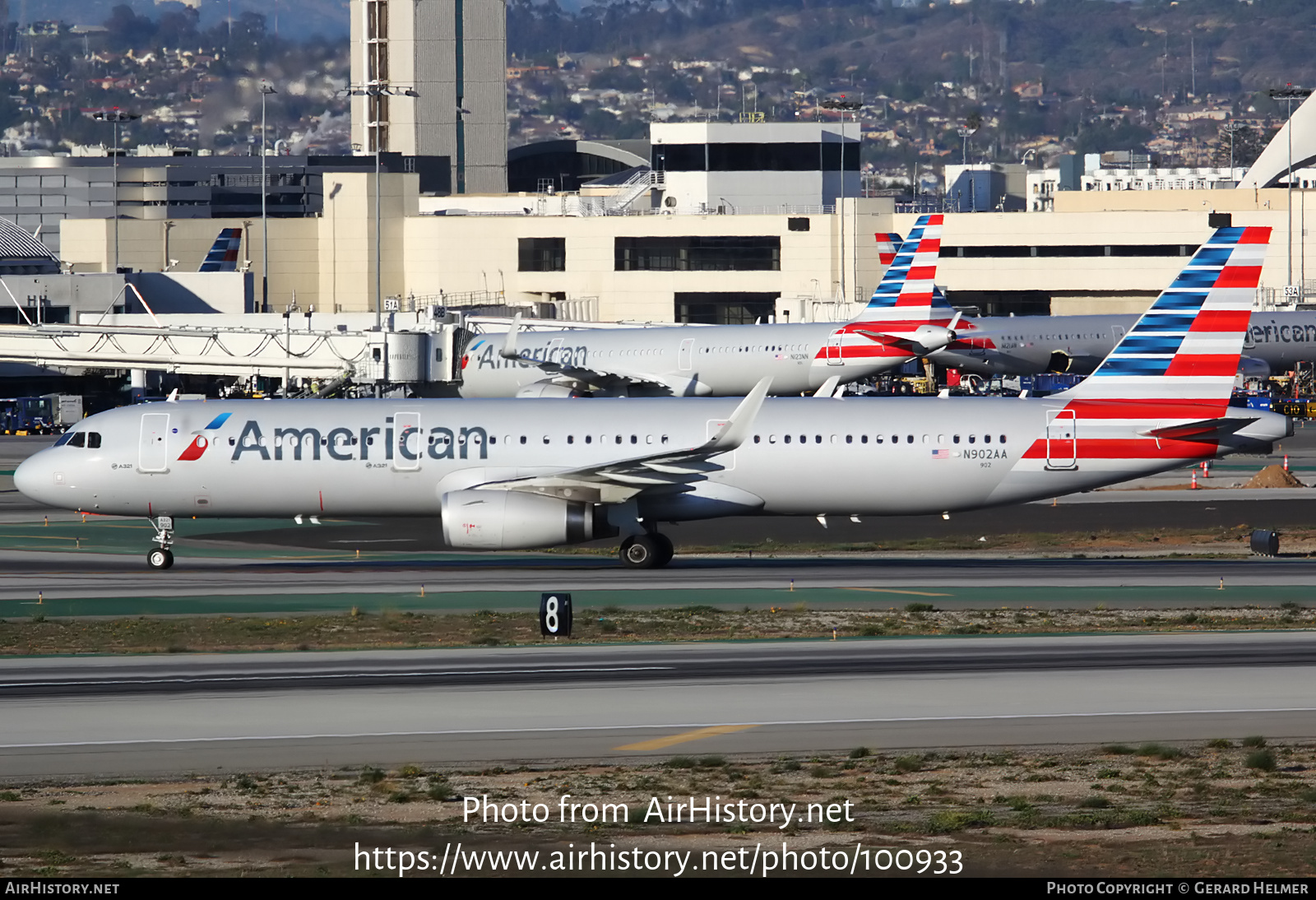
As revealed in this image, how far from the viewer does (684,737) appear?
2273 centimetres

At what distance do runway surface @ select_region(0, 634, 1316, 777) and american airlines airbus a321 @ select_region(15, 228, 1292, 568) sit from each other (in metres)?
9.73

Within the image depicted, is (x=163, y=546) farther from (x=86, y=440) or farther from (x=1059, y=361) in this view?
(x=1059, y=361)

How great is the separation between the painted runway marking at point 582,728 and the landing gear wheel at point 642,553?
16.8 metres

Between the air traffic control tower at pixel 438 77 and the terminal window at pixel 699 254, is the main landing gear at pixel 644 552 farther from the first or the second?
the air traffic control tower at pixel 438 77

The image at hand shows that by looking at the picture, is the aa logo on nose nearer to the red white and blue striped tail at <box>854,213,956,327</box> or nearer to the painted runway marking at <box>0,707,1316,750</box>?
the painted runway marking at <box>0,707,1316,750</box>

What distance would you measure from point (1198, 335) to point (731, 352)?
4066 cm

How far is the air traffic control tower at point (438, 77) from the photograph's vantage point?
163750mm

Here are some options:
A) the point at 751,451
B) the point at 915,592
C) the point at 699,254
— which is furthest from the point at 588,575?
the point at 699,254

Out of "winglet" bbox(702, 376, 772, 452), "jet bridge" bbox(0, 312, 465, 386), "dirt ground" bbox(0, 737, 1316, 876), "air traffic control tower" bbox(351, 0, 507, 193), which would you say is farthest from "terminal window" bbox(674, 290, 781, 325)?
"dirt ground" bbox(0, 737, 1316, 876)

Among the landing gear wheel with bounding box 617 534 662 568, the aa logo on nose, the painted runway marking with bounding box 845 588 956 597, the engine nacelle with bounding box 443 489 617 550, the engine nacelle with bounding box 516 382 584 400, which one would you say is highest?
the aa logo on nose

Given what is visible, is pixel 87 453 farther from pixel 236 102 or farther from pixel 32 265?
pixel 236 102

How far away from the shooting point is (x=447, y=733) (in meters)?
22.8

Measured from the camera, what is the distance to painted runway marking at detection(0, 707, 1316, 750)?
22375 mm

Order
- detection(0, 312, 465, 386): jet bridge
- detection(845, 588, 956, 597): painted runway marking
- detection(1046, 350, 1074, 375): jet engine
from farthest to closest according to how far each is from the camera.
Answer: detection(1046, 350, 1074, 375): jet engine
detection(0, 312, 465, 386): jet bridge
detection(845, 588, 956, 597): painted runway marking
